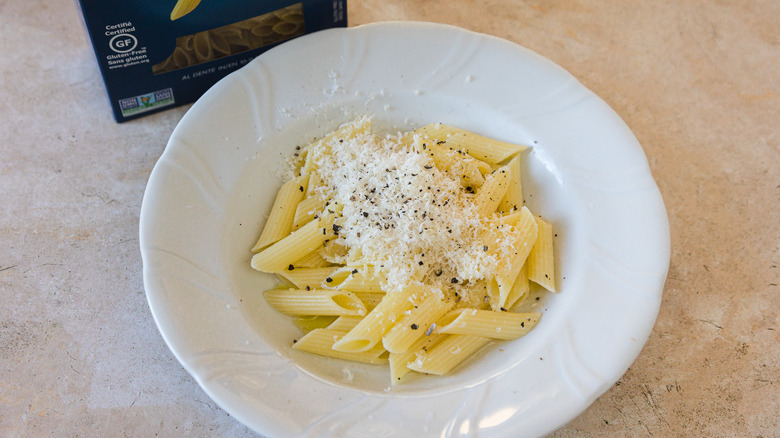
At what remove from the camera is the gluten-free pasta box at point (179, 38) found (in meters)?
1.95

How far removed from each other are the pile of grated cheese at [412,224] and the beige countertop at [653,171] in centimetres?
A: 52

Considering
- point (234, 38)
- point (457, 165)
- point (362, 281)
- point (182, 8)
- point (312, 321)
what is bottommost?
point (312, 321)

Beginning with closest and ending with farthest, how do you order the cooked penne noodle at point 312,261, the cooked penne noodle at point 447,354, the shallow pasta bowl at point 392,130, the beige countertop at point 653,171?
the shallow pasta bowl at point 392,130 < the cooked penne noodle at point 447,354 < the beige countertop at point 653,171 < the cooked penne noodle at point 312,261

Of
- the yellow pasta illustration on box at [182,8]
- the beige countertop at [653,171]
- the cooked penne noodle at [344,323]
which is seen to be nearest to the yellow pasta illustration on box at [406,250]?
the cooked penne noodle at [344,323]

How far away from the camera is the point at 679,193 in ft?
7.38

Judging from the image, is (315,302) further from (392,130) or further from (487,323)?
(392,130)

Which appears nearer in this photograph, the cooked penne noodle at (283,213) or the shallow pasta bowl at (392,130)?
the shallow pasta bowl at (392,130)

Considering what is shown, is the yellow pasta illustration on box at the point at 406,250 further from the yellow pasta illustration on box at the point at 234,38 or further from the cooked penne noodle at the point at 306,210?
the yellow pasta illustration on box at the point at 234,38

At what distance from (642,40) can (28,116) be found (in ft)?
7.64

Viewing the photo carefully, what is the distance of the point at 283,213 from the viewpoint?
1.97 metres

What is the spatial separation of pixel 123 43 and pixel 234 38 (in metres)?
0.35

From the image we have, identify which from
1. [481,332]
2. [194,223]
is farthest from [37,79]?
[481,332]

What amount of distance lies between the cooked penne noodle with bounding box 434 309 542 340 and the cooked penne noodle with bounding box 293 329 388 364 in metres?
0.18

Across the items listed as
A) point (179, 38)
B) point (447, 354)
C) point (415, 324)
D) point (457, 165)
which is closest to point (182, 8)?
point (179, 38)
